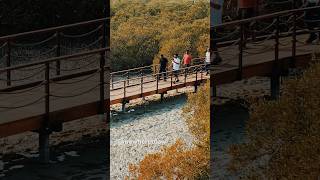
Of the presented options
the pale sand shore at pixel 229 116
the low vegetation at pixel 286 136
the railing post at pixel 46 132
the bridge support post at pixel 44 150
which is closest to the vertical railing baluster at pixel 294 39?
the pale sand shore at pixel 229 116

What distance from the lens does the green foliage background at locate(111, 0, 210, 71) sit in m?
6.66

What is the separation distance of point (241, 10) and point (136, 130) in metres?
1.54

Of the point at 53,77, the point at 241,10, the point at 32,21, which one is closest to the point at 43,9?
the point at 32,21

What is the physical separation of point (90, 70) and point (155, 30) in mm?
809

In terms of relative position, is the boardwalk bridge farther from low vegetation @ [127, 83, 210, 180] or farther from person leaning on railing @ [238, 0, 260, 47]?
low vegetation @ [127, 83, 210, 180]

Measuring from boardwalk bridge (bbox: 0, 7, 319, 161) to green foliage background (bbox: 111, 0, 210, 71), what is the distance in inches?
4.1

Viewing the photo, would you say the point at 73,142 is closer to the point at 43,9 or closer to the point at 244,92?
the point at 43,9

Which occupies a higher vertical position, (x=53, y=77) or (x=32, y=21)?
(x=32, y=21)

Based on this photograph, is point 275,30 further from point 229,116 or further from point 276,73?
point 229,116

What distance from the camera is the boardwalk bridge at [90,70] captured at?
6258 mm

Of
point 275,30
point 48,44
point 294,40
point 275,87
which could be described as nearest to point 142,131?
point 48,44

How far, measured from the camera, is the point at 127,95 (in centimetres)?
659

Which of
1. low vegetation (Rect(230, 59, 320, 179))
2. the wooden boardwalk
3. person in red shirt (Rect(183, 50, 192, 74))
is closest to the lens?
low vegetation (Rect(230, 59, 320, 179))

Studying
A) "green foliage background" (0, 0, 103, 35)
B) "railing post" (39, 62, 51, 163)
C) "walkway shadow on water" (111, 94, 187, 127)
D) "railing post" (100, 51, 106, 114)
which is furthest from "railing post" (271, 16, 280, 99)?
"railing post" (39, 62, 51, 163)
